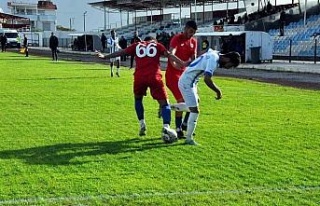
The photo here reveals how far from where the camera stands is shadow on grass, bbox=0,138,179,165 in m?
8.55

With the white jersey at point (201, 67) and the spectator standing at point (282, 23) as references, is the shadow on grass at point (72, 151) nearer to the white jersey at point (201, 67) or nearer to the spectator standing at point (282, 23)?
the white jersey at point (201, 67)

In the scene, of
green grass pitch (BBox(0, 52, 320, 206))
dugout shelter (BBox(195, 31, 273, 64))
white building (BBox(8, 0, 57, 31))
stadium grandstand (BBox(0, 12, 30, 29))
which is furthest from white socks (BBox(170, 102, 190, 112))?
white building (BBox(8, 0, 57, 31))

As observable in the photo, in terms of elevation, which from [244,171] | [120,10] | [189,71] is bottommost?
[244,171]

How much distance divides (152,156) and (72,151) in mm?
1254

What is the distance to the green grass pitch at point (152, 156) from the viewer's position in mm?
6789

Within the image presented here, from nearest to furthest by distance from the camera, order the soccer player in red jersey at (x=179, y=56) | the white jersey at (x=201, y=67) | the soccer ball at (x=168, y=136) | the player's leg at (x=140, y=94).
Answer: the white jersey at (x=201, y=67)
the soccer ball at (x=168, y=136)
the player's leg at (x=140, y=94)
the soccer player in red jersey at (x=179, y=56)

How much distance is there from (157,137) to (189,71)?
1504 millimetres

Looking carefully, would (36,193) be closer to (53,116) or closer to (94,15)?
(53,116)

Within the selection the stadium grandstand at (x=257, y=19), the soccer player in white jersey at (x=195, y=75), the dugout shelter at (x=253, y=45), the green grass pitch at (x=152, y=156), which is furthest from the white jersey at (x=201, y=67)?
the dugout shelter at (x=253, y=45)

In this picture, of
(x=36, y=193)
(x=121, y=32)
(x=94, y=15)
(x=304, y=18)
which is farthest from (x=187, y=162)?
(x=94, y=15)

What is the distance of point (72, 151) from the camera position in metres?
9.20

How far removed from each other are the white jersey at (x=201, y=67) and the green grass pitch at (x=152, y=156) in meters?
1.09

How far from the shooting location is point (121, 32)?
82750 mm

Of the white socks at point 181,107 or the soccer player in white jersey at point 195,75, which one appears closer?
the soccer player in white jersey at point 195,75
